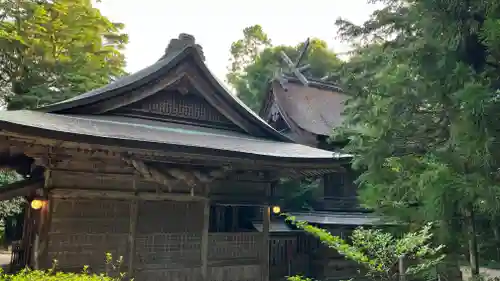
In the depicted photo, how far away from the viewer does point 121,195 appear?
793cm

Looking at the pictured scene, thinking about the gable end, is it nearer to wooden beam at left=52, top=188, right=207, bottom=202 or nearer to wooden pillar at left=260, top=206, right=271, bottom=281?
wooden beam at left=52, top=188, right=207, bottom=202

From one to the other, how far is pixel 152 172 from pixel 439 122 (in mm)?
5408

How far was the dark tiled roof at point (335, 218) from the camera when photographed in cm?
1339

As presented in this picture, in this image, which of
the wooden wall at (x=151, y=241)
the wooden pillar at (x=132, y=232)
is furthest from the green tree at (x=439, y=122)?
the wooden pillar at (x=132, y=232)

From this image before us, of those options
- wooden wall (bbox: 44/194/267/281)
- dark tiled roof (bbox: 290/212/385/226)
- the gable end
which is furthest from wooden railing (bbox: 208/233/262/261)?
dark tiled roof (bbox: 290/212/385/226)

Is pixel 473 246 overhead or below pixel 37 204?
below

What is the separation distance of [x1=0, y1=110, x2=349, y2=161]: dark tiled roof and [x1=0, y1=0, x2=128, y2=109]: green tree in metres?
6.33

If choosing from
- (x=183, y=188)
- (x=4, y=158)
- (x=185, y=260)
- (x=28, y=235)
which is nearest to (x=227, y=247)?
Answer: (x=185, y=260)

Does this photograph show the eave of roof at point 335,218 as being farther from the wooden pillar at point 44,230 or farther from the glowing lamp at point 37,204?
the glowing lamp at point 37,204

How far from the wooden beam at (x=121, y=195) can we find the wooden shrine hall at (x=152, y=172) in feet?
0.07

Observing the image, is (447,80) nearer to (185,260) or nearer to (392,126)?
(392,126)

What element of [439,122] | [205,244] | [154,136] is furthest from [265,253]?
[439,122]

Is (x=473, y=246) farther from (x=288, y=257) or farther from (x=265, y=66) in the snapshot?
(x=265, y=66)

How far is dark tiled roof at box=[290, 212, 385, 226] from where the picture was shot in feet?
43.9
